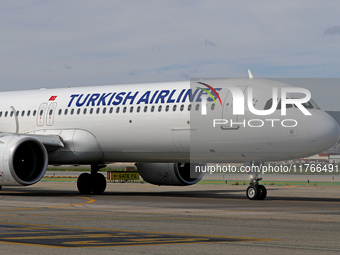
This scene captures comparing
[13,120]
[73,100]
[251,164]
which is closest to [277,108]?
[251,164]

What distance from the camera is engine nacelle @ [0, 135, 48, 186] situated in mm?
28812

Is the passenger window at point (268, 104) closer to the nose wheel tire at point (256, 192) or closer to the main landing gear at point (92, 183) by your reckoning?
the nose wheel tire at point (256, 192)

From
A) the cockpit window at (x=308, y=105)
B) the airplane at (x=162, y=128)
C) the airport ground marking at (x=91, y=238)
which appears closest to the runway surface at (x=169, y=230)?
the airport ground marking at (x=91, y=238)

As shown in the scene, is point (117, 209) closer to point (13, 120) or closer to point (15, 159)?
point (15, 159)

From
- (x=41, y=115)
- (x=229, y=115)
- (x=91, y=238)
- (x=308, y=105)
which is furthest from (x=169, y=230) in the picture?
(x=41, y=115)

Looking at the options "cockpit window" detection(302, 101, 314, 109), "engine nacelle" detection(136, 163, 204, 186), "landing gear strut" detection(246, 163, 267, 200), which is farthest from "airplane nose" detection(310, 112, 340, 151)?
"engine nacelle" detection(136, 163, 204, 186)

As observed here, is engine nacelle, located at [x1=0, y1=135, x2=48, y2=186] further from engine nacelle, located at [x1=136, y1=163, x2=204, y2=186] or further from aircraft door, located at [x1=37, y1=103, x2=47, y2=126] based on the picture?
engine nacelle, located at [x1=136, y1=163, x2=204, y2=186]

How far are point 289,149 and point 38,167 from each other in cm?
1058

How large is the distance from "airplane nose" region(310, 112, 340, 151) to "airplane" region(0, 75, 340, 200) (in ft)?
0.12

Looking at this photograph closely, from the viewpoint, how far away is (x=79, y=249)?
39.9 ft

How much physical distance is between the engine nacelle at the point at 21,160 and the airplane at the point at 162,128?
42 millimetres

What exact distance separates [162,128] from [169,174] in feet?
15.6

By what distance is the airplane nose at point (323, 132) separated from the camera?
85.3 ft

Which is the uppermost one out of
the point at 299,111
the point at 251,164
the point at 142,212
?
the point at 299,111
